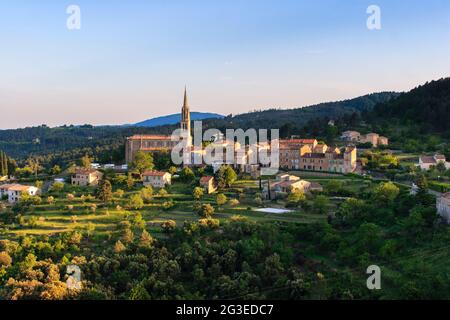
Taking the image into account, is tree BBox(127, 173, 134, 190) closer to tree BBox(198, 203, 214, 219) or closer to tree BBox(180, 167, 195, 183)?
tree BBox(180, 167, 195, 183)

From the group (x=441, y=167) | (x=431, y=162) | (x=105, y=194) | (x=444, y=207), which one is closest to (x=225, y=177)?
(x=105, y=194)

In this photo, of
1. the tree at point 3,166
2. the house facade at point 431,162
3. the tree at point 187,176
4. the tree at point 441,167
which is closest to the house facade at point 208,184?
the tree at point 187,176

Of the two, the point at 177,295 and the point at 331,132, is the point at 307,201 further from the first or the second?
the point at 331,132

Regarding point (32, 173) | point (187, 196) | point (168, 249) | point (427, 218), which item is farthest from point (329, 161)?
point (32, 173)

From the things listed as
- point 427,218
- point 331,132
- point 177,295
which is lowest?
point 177,295

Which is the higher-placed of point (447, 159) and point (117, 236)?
point (447, 159)

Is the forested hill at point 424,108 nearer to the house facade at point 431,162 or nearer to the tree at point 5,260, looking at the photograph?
the house facade at point 431,162

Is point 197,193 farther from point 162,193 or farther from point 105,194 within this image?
point 105,194
